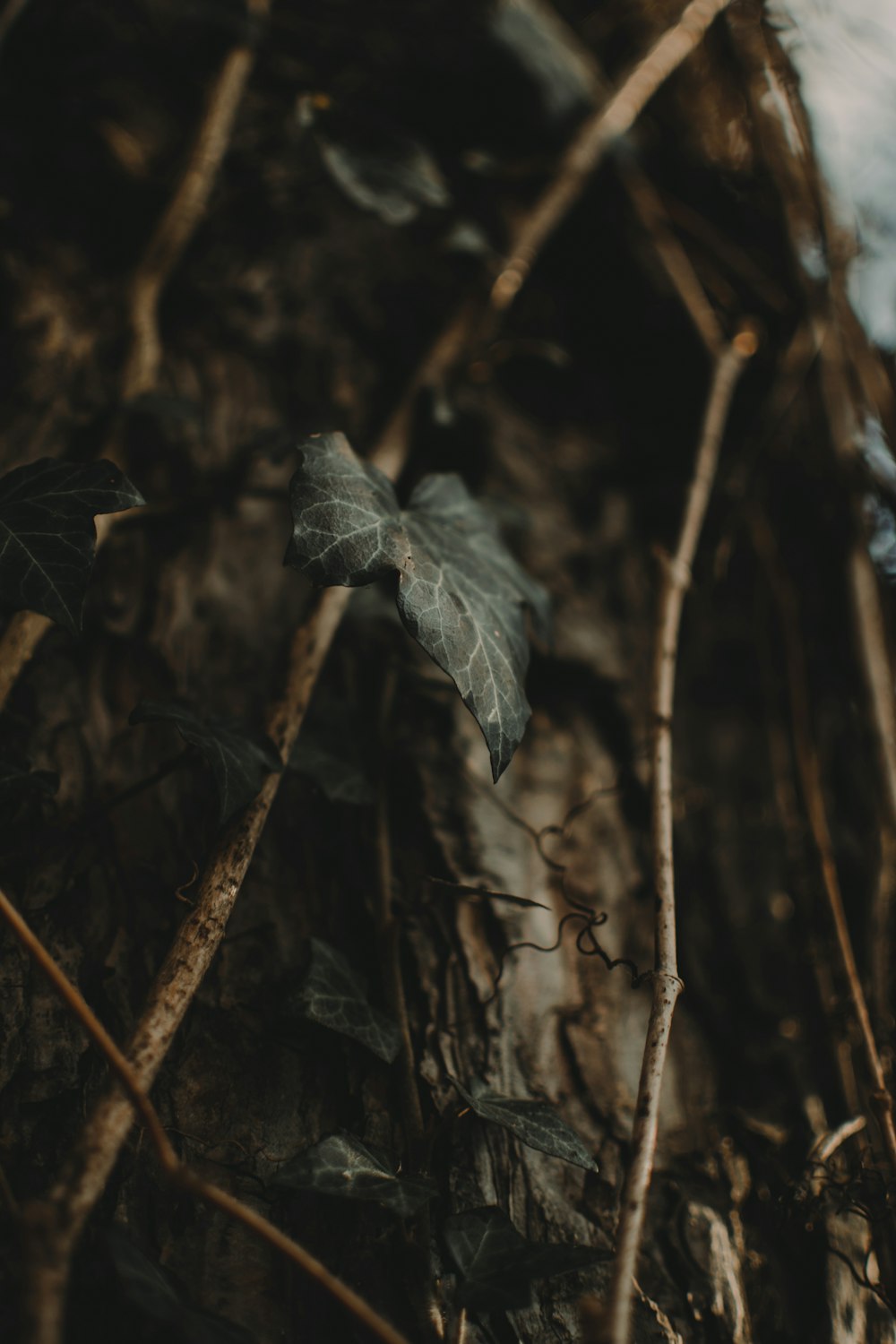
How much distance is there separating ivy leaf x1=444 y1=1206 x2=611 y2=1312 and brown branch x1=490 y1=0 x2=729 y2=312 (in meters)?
1.28

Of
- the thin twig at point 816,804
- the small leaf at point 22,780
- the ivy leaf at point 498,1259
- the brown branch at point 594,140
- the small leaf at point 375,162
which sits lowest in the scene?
the small leaf at point 22,780

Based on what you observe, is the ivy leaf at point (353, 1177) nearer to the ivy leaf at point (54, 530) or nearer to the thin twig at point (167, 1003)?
the thin twig at point (167, 1003)

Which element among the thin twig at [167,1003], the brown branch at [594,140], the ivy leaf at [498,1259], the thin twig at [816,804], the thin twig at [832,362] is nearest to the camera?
the thin twig at [167,1003]

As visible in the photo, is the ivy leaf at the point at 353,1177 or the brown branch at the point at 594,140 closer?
the ivy leaf at the point at 353,1177

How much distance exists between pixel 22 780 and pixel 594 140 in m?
1.39

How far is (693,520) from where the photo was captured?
45.0 inches

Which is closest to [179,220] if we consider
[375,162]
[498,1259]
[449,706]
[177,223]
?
[177,223]

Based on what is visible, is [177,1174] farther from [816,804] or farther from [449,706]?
[816,804]

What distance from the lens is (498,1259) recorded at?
25.2 inches

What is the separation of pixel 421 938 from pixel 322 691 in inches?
13.1

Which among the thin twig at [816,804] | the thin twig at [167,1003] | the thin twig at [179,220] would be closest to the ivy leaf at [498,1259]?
the thin twig at [167,1003]

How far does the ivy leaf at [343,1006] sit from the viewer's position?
0.75m

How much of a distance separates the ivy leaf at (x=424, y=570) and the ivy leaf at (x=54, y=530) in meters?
0.17

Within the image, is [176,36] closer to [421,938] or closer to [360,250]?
[360,250]
